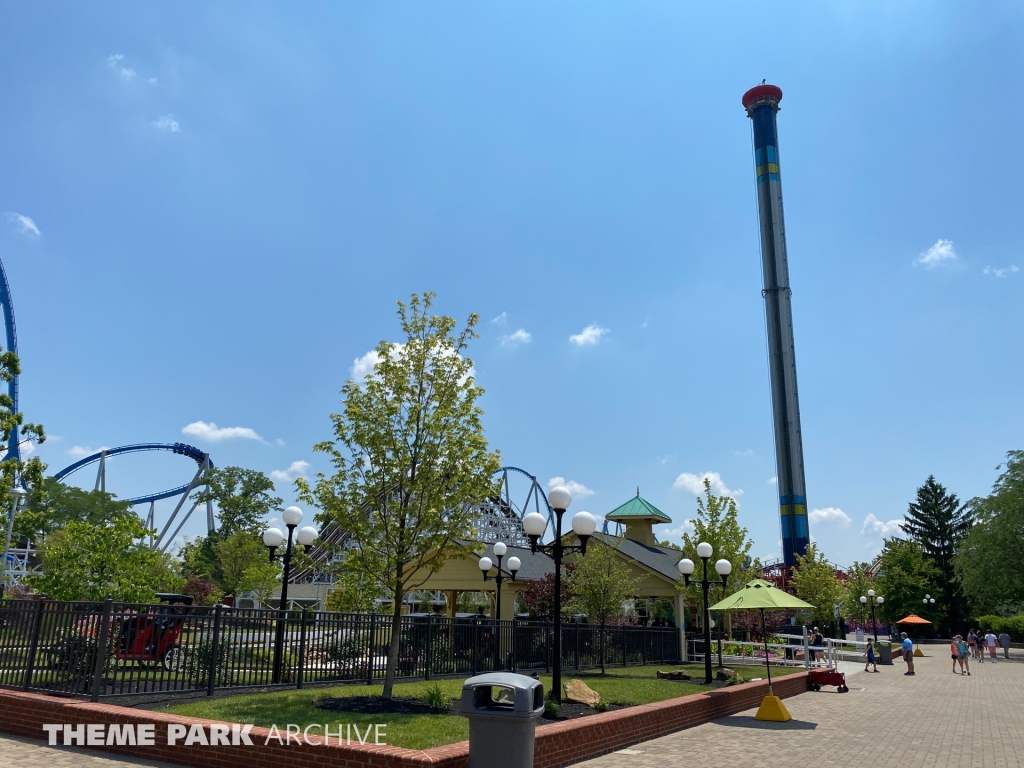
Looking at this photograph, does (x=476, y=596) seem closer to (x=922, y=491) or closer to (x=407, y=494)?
(x=407, y=494)

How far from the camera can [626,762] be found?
9922 millimetres

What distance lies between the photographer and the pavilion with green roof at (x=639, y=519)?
39969mm

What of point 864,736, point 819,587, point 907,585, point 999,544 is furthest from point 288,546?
point 907,585

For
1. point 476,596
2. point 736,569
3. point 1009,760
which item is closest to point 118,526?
point 1009,760

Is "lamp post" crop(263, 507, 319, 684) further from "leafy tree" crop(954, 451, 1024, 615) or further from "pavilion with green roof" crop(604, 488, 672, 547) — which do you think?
"leafy tree" crop(954, 451, 1024, 615)

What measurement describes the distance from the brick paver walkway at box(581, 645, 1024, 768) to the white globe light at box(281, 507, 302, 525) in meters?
8.50

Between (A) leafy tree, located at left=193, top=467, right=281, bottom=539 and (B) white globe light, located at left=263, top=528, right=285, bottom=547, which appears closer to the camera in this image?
(B) white globe light, located at left=263, top=528, right=285, bottom=547

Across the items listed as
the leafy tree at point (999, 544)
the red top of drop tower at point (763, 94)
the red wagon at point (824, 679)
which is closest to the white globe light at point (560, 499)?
the red wagon at point (824, 679)

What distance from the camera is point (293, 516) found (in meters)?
15.7

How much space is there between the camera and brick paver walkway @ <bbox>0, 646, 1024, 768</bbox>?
962cm

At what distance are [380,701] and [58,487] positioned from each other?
73.5m

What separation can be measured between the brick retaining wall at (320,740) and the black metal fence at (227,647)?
59 cm

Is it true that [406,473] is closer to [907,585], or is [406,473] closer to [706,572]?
[706,572]

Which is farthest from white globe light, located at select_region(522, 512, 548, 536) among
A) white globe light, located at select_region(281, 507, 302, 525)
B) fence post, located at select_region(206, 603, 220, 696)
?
white globe light, located at select_region(281, 507, 302, 525)
